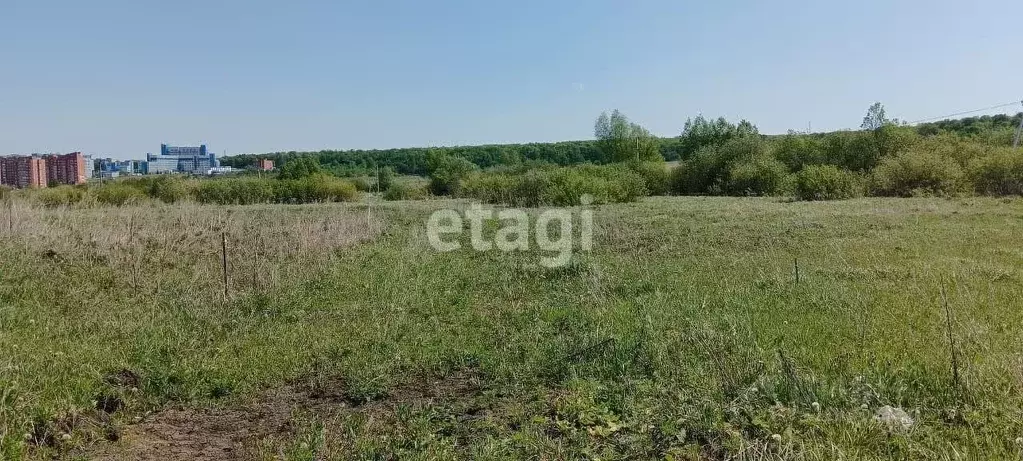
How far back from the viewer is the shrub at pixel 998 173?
22922 mm

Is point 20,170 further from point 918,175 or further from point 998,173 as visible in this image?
point 998,173

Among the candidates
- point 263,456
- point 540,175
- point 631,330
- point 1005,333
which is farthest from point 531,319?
point 540,175

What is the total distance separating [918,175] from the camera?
2570 cm

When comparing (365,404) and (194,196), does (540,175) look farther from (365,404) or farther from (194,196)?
(365,404)

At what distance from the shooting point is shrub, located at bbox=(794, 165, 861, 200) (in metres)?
25.7

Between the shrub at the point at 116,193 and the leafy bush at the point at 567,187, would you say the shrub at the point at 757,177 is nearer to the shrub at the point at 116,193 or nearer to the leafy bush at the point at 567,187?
the leafy bush at the point at 567,187

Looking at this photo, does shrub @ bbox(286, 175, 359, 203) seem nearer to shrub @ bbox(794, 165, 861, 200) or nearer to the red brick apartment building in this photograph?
the red brick apartment building

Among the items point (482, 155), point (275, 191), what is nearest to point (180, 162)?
point (482, 155)

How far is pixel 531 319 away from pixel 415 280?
281 cm

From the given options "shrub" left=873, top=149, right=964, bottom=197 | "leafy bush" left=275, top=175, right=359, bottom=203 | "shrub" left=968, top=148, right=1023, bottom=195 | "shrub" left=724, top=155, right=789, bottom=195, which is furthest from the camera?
"leafy bush" left=275, top=175, right=359, bottom=203

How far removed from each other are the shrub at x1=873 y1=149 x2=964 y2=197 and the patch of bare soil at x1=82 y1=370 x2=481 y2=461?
26787 mm

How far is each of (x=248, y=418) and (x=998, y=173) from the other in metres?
29.5

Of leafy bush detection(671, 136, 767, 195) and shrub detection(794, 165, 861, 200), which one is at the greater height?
leafy bush detection(671, 136, 767, 195)

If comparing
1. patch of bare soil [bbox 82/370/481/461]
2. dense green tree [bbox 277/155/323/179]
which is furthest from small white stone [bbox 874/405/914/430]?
dense green tree [bbox 277/155/323/179]
